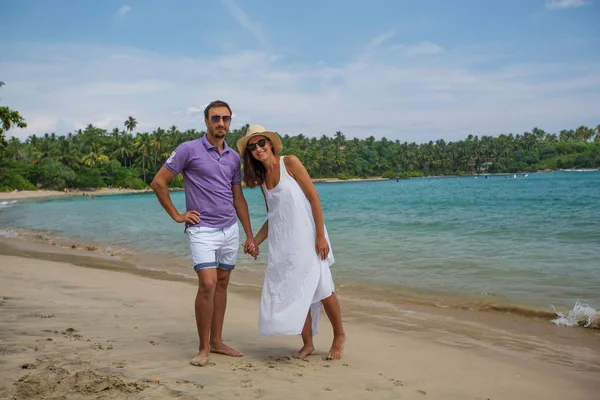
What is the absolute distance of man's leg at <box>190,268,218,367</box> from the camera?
3793 mm

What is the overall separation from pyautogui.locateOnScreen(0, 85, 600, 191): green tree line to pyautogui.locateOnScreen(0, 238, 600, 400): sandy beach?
192 feet

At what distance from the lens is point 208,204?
12.6ft

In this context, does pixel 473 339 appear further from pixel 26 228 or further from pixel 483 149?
pixel 483 149

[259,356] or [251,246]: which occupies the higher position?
[251,246]

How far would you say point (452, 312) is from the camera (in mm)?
6617

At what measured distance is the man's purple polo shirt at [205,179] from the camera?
3.83m

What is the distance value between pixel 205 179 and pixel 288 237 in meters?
0.77

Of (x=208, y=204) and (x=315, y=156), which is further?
(x=315, y=156)

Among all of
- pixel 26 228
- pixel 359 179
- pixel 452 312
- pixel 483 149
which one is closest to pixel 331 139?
pixel 359 179

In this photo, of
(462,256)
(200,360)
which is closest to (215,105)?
(200,360)

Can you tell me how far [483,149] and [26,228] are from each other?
136551 mm

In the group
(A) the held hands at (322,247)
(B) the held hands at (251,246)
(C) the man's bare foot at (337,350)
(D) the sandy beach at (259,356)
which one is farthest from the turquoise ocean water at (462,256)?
(B) the held hands at (251,246)

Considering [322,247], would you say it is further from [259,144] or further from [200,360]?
[200,360]

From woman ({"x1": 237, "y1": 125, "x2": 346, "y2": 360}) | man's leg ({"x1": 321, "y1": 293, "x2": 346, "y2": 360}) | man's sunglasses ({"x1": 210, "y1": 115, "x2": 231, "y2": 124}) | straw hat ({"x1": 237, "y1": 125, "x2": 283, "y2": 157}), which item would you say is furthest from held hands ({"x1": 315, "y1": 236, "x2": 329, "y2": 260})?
man's sunglasses ({"x1": 210, "y1": 115, "x2": 231, "y2": 124})
